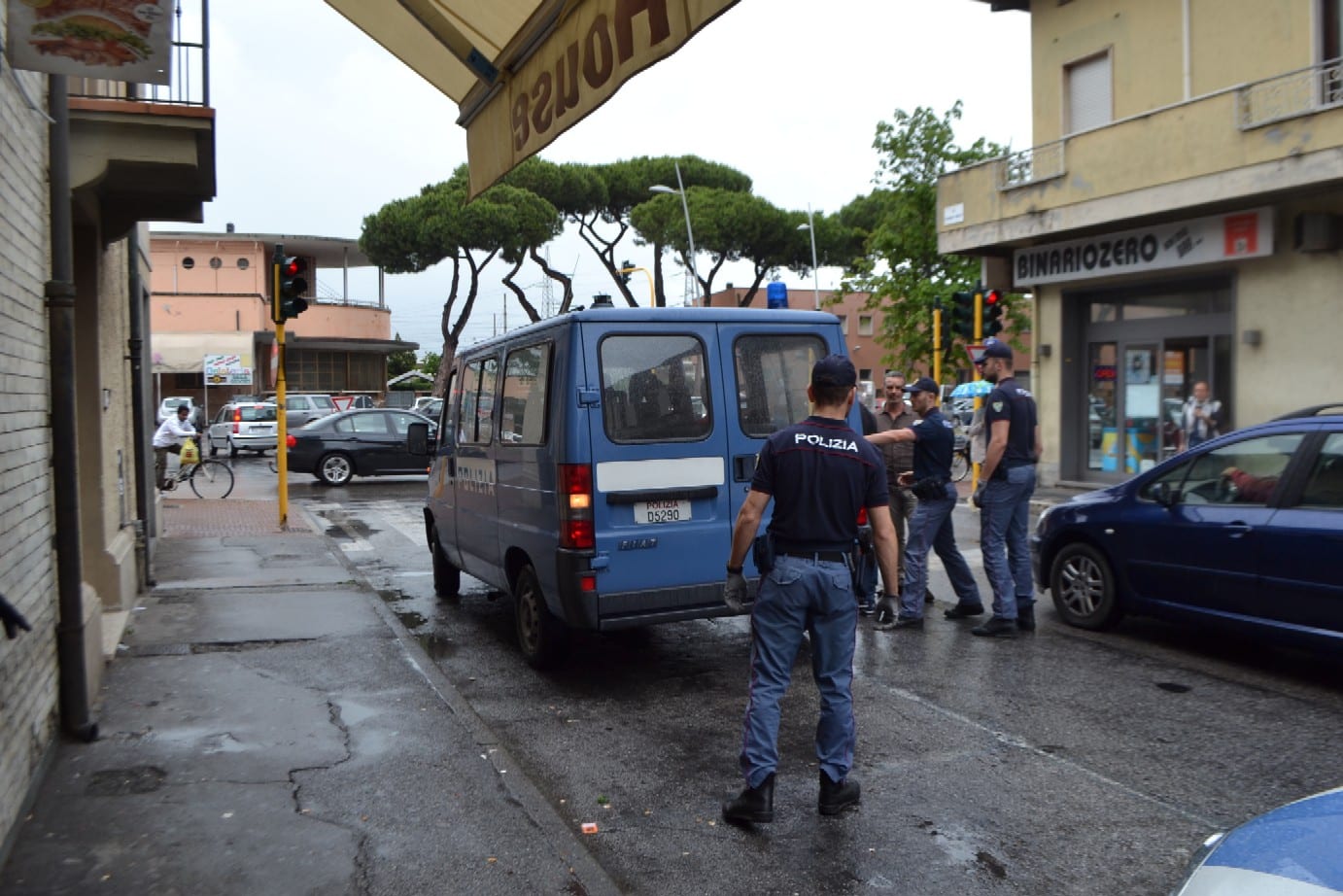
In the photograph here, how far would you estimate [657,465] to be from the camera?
256 inches

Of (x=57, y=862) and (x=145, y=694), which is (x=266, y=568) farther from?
(x=57, y=862)

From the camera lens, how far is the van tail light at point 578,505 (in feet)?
20.7

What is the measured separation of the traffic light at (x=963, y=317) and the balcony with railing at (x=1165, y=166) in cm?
224

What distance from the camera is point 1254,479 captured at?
676cm

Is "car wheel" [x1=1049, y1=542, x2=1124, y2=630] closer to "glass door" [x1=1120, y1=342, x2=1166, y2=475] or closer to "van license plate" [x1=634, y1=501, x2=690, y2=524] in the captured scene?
"van license plate" [x1=634, y1=501, x2=690, y2=524]

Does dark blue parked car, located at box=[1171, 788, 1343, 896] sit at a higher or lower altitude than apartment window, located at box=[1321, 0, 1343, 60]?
lower

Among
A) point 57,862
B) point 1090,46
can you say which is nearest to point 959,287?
point 1090,46

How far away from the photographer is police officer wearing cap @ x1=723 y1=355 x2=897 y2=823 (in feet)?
14.8

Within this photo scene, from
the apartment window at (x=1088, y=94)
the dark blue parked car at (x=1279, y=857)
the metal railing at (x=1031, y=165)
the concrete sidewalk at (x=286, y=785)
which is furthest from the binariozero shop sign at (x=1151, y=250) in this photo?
the dark blue parked car at (x=1279, y=857)

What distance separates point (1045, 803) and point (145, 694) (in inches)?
189

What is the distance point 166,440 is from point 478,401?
483 inches

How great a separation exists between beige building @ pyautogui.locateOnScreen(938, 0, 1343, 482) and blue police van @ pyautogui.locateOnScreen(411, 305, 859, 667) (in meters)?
11.0

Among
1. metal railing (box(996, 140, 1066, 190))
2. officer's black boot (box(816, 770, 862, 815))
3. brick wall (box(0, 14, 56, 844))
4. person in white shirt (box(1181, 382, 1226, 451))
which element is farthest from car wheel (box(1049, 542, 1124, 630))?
metal railing (box(996, 140, 1066, 190))

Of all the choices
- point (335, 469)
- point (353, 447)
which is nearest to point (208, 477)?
point (335, 469)
